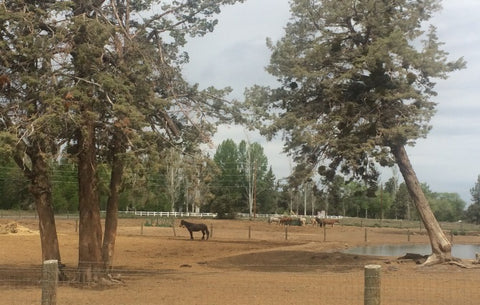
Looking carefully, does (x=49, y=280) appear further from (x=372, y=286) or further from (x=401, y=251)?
(x=401, y=251)

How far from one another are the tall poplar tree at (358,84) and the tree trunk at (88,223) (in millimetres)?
7596

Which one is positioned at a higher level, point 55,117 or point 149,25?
point 149,25

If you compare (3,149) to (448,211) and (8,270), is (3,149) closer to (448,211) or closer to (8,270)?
(8,270)

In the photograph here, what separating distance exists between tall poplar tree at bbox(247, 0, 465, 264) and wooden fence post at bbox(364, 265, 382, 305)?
1364 cm

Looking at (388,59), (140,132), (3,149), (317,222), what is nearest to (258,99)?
(388,59)

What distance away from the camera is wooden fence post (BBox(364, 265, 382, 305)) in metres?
7.27

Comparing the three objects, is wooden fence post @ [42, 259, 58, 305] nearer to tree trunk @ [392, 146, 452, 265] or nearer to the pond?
tree trunk @ [392, 146, 452, 265]

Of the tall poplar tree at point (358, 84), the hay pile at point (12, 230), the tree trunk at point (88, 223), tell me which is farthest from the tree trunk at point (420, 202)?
the hay pile at point (12, 230)

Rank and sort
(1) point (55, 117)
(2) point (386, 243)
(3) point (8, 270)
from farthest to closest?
(2) point (386, 243) → (3) point (8, 270) → (1) point (55, 117)

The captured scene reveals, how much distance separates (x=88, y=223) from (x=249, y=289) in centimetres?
499

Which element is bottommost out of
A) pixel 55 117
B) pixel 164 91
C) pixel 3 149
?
pixel 3 149

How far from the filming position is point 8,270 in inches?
780

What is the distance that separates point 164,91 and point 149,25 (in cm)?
215

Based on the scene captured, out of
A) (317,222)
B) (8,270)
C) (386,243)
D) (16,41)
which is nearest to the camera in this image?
(16,41)
